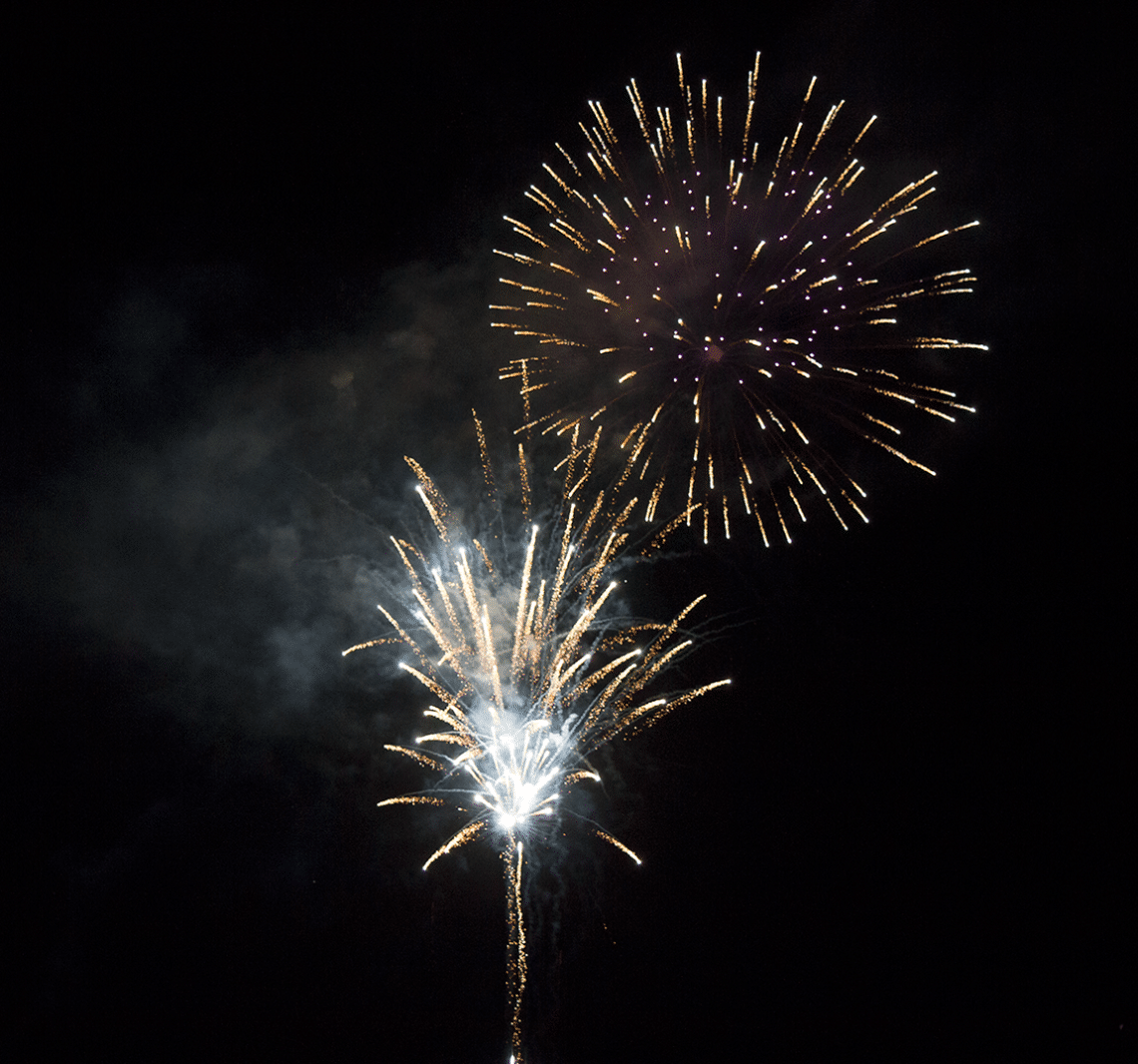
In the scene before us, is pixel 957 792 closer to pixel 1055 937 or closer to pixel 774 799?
pixel 1055 937

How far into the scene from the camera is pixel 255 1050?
1873cm

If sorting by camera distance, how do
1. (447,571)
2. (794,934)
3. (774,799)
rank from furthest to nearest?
(774,799) → (794,934) → (447,571)

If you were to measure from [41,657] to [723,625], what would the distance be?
2195 cm

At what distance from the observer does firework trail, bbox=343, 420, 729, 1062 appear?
15789 mm

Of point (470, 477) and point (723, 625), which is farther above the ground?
point (470, 477)

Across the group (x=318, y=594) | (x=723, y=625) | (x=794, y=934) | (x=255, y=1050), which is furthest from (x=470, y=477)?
(x=794, y=934)

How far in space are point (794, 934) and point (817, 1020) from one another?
2.46 m

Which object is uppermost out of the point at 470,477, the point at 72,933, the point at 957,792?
the point at 470,477

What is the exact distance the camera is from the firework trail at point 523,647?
15789 mm

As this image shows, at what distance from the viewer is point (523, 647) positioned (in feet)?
54.0

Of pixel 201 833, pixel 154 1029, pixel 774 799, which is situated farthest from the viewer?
pixel 774 799

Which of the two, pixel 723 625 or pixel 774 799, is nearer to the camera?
pixel 723 625

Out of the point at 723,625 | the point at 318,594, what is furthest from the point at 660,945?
the point at 318,594

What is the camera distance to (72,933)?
1884 centimetres
